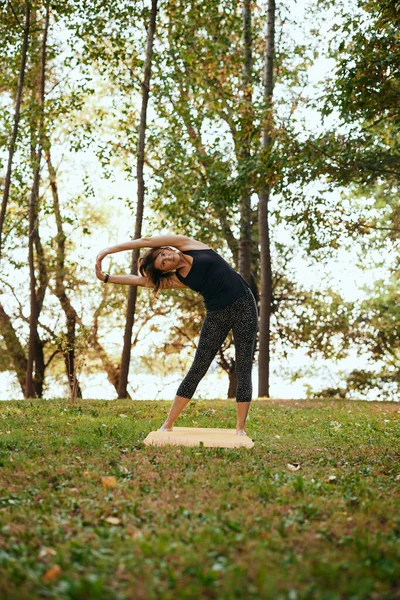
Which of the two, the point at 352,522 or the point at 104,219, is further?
the point at 104,219

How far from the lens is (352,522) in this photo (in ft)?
11.9

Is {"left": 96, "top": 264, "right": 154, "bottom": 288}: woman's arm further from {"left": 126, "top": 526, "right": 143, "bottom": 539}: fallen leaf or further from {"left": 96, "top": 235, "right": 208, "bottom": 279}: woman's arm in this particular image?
{"left": 126, "top": 526, "right": 143, "bottom": 539}: fallen leaf

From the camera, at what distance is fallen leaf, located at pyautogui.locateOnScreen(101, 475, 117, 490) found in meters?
4.32

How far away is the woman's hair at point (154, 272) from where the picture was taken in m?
6.13

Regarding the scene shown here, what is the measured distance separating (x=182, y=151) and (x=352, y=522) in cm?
1323

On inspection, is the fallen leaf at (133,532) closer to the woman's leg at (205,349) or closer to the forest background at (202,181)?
Answer: the woman's leg at (205,349)

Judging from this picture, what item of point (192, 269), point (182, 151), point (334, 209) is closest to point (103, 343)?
point (182, 151)

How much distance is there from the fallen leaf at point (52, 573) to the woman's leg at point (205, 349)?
11.9 feet

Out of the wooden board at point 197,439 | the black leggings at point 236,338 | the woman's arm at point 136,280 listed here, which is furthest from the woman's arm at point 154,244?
the wooden board at point 197,439

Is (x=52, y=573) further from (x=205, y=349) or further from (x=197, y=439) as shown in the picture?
(x=205, y=349)

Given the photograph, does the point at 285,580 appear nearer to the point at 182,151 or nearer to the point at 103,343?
the point at 182,151

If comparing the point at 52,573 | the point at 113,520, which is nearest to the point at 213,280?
the point at 113,520

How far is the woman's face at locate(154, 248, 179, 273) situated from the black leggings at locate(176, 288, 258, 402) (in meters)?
0.69

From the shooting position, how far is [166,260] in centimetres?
605
